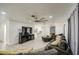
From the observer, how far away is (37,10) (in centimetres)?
250

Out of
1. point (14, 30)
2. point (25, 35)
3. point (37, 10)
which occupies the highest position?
point (37, 10)

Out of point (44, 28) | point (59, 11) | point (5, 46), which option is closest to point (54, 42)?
point (44, 28)

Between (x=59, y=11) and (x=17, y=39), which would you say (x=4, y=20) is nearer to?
(x=17, y=39)

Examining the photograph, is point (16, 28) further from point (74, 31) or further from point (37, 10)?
point (74, 31)

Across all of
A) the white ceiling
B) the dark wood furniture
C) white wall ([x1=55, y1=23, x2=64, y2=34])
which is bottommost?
the dark wood furniture

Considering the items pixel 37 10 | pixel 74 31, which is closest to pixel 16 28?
pixel 37 10

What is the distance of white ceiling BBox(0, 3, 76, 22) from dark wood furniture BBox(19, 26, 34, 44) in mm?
257

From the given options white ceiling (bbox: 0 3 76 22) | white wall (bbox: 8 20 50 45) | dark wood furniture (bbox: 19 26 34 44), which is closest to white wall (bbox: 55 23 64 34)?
white ceiling (bbox: 0 3 76 22)

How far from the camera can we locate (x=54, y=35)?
254 centimetres

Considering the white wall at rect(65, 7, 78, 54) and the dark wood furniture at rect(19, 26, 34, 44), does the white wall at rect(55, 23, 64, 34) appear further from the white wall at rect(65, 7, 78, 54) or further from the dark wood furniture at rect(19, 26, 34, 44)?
the dark wood furniture at rect(19, 26, 34, 44)

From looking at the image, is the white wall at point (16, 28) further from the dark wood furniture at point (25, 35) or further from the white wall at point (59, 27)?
the white wall at point (59, 27)

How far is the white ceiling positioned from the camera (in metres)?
2.47

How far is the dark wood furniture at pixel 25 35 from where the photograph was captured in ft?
8.49

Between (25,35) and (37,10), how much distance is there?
2.05ft
